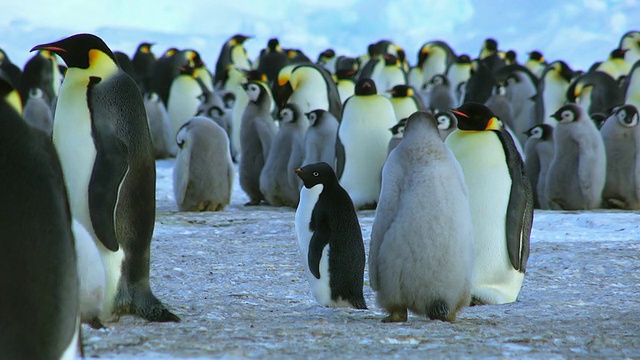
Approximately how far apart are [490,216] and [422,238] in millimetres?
1182

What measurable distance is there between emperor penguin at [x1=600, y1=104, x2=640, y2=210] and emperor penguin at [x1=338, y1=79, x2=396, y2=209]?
2.06m

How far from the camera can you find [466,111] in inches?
199

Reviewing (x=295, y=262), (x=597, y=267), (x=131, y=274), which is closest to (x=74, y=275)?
(x=131, y=274)

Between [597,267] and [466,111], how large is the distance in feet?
4.72

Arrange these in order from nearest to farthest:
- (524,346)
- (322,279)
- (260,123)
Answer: (524,346) < (322,279) < (260,123)

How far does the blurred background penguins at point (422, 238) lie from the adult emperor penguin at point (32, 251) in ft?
5.50

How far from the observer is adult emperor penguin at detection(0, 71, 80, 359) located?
2.32 meters

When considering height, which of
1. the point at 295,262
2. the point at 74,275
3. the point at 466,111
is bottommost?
the point at 295,262

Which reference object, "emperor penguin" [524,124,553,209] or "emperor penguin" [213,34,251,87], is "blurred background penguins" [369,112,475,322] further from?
"emperor penguin" [213,34,251,87]

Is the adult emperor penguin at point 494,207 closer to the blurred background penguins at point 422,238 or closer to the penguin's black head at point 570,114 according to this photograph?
the blurred background penguins at point 422,238

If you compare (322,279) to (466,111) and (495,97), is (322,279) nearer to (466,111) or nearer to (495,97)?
(466,111)

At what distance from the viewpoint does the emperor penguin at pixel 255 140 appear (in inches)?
376

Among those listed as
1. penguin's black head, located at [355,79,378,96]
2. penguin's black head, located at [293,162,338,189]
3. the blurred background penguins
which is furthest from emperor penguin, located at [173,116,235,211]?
the blurred background penguins

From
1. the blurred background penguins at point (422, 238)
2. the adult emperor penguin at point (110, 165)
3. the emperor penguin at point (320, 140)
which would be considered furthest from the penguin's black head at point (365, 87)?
the adult emperor penguin at point (110, 165)
